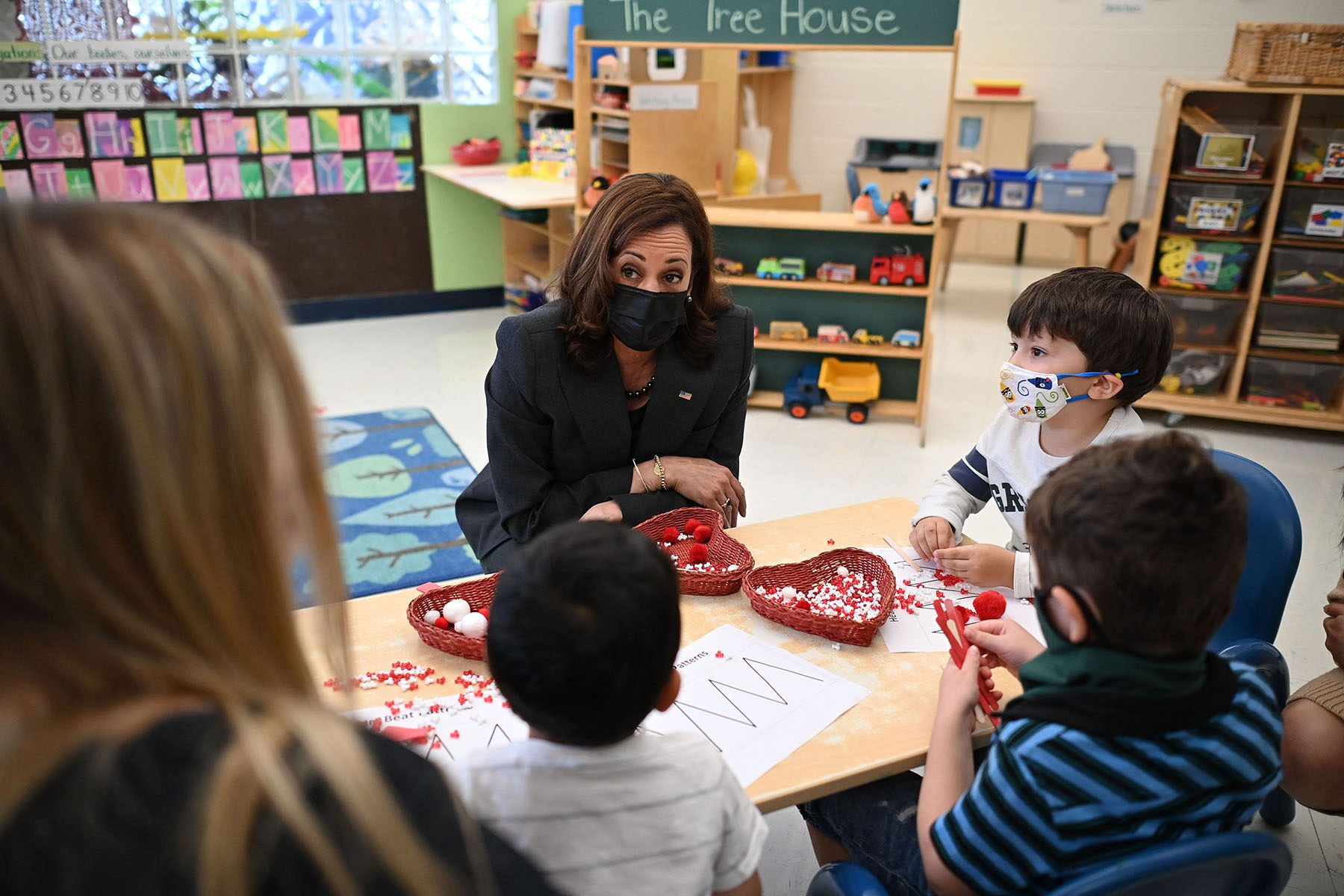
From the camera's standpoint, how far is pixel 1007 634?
1.42 m

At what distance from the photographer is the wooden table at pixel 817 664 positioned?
4.16 ft

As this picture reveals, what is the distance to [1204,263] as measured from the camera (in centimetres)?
432

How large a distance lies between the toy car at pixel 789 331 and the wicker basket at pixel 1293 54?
2.07 metres

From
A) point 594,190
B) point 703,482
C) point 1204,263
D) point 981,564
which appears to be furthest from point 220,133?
point 981,564

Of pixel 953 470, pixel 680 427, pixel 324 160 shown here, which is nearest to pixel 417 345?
pixel 324 160

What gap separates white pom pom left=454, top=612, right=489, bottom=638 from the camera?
1475mm

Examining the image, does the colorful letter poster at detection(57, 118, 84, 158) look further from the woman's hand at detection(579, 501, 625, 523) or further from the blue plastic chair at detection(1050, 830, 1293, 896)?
the blue plastic chair at detection(1050, 830, 1293, 896)

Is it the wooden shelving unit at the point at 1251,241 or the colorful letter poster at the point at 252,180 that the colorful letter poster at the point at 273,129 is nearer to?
the colorful letter poster at the point at 252,180

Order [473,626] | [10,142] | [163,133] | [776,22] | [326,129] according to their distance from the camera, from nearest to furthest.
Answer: [473,626], [776,22], [10,142], [163,133], [326,129]

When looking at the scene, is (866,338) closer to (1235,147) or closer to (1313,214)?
(1235,147)

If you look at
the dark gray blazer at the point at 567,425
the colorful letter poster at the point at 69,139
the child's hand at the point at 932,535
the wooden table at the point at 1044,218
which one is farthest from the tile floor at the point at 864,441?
the colorful letter poster at the point at 69,139

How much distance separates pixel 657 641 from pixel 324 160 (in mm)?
5402

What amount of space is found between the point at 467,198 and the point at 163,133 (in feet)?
5.51

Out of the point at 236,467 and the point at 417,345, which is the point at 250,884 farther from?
the point at 417,345
